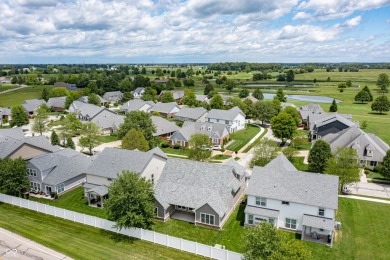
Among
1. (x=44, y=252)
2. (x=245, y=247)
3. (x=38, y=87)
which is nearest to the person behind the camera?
(x=245, y=247)

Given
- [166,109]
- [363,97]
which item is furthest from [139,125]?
[363,97]

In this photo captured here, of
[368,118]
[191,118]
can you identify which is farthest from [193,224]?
[368,118]

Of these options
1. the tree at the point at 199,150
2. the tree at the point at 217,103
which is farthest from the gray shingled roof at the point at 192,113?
the tree at the point at 199,150

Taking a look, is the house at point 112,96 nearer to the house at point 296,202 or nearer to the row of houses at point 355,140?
the row of houses at point 355,140

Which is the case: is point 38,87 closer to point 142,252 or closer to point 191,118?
point 191,118

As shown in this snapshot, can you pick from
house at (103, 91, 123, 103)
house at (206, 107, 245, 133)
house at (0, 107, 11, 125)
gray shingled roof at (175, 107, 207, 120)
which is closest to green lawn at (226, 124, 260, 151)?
house at (206, 107, 245, 133)

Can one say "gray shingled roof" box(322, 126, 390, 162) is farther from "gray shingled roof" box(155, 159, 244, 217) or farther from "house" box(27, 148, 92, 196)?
"house" box(27, 148, 92, 196)
